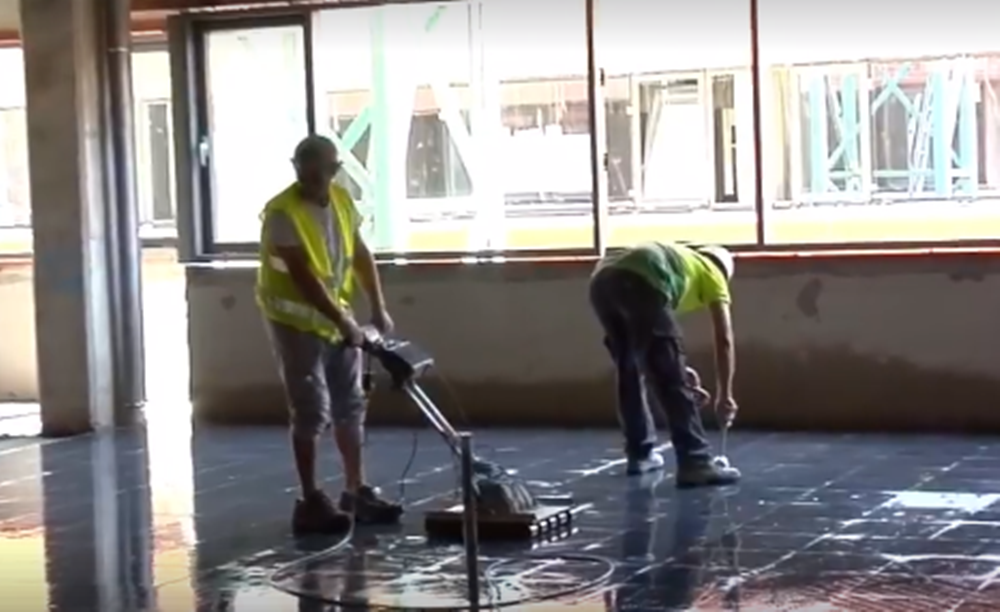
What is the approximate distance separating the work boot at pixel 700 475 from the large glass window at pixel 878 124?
2.29 meters

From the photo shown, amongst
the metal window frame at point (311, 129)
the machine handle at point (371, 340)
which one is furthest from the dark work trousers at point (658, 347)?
the metal window frame at point (311, 129)

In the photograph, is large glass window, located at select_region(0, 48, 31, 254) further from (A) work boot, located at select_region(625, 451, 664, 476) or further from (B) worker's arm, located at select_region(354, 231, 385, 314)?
(B) worker's arm, located at select_region(354, 231, 385, 314)

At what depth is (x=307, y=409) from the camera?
6.58 m

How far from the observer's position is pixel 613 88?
9695 mm

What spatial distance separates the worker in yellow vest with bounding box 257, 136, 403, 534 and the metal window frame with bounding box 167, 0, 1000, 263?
3.13 meters

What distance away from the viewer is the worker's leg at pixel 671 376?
7336 mm

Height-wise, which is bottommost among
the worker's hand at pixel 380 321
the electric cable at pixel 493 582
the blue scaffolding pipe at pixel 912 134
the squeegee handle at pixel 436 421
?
the electric cable at pixel 493 582

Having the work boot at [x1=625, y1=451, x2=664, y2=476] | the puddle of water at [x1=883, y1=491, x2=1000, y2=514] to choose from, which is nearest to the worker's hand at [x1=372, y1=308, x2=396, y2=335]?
the work boot at [x1=625, y1=451, x2=664, y2=476]

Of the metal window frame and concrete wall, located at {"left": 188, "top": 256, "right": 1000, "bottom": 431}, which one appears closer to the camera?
concrete wall, located at {"left": 188, "top": 256, "right": 1000, "bottom": 431}

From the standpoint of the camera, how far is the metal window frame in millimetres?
9344

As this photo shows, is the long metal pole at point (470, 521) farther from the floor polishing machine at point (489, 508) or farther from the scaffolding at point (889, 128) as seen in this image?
the scaffolding at point (889, 128)

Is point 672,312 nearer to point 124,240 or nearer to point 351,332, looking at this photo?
point 351,332

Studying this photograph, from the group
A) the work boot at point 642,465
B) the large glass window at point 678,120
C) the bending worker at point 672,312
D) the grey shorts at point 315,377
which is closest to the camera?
the grey shorts at point 315,377

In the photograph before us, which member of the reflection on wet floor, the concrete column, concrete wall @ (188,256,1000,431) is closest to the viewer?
the reflection on wet floor
